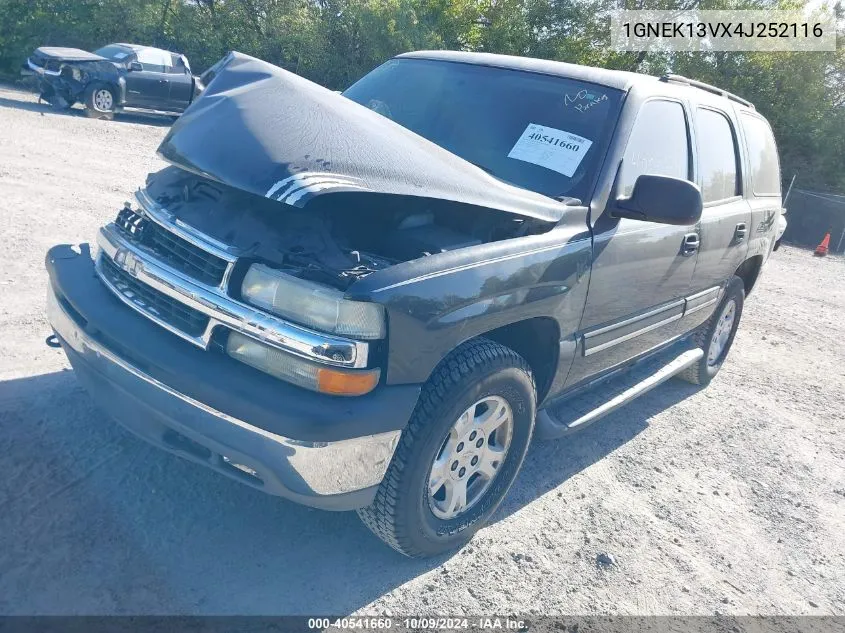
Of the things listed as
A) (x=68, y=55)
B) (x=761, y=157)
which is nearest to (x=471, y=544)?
(x=761, y=157)

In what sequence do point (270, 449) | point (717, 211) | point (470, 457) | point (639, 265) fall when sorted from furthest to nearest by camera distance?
point (717, 211), point (639, 265), point (470, 457), point (270, 449)

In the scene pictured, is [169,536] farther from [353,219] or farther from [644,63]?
[644,63]

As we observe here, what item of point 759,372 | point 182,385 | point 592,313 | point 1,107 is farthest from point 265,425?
point 1,107

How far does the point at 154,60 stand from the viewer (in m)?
14.0

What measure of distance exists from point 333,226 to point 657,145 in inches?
78.1

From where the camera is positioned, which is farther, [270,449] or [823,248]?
[823,248]

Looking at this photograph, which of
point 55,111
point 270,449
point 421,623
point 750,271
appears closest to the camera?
point 270,449

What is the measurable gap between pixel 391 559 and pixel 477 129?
2.19 metres

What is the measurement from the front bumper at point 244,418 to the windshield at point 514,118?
150 centimetres

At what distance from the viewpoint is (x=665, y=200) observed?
124 inches

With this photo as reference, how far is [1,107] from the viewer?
1261 cm

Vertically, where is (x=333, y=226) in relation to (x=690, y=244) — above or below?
above

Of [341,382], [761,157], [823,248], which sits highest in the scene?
[761,157]

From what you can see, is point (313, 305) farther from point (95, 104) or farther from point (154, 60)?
point (154, 60)
